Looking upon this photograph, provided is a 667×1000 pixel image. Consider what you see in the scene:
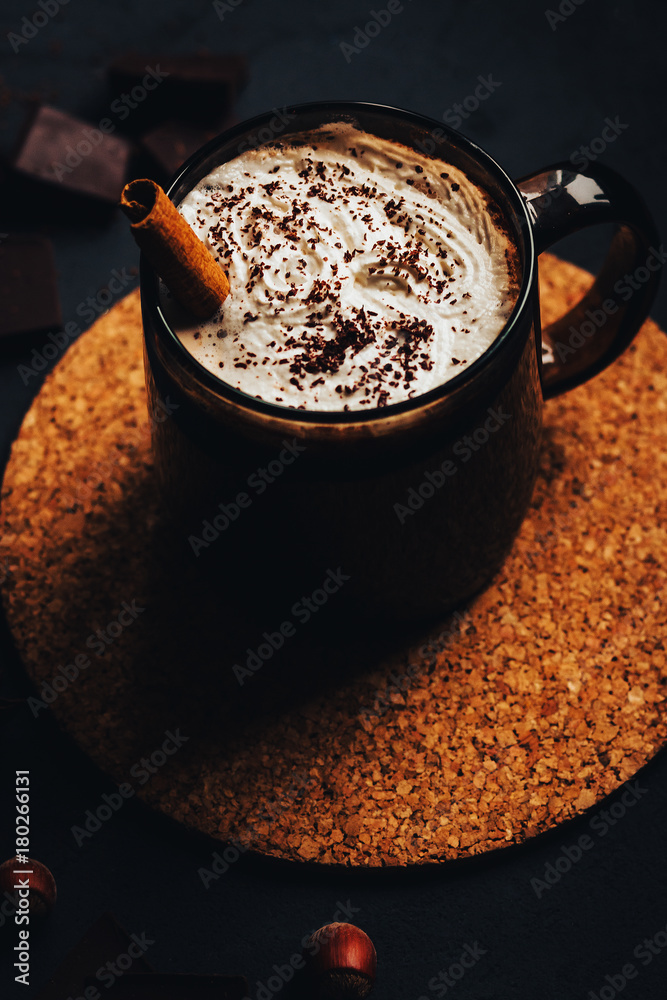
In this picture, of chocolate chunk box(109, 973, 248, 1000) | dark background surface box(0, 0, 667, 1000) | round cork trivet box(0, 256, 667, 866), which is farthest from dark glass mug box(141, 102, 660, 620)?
chocolate chunk box(109, 973, 248, 1000)

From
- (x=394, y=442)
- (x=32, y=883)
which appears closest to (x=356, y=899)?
(x=32, y=883)

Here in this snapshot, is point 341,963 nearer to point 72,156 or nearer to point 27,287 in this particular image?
point 27,287

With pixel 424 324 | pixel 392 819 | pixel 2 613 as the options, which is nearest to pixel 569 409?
pixel 424 324

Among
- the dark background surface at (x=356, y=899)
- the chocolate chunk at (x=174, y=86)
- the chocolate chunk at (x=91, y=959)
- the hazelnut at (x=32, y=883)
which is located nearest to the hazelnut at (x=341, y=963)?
the dark background surface at (x=356, y=899)

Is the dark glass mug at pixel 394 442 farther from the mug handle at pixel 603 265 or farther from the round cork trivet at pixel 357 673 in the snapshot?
the round cork trivet at pixel 357 673

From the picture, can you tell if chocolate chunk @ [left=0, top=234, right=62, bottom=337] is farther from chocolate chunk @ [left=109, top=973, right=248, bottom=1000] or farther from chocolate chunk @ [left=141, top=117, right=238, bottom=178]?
chocolate chunk @ [left=109, top=973, right=248, bottom=1000]

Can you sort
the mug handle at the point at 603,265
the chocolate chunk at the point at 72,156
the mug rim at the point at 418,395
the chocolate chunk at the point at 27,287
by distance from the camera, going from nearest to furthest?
1. the mug rim at the point at 418,395
2. the mug handle at the point at 603,265
3. the chocolate chunk at the point at 27,287
4. the chocolate chunk at the point at 72,156
